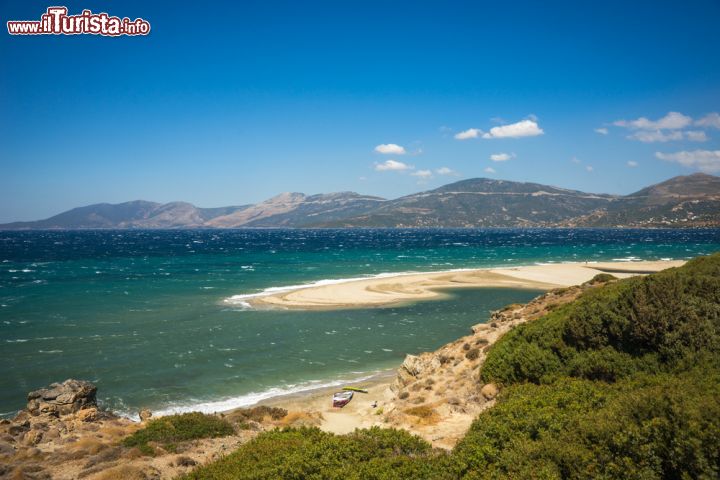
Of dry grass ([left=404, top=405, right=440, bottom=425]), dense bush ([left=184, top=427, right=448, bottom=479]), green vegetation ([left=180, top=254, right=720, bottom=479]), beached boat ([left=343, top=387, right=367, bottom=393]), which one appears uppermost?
green vegetation ([left=180, top=254, right=720, bottom=479])

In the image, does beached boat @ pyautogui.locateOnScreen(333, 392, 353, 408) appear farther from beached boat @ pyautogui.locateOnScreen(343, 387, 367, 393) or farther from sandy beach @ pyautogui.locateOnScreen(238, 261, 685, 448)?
beached boat @ pyautogui.locateOnScreen(343, 387, 367, 393)

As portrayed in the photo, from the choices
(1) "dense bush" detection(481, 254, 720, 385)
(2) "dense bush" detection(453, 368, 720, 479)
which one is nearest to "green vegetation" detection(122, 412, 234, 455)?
(2) "dense bush" detection(453, 368, 720, 479)

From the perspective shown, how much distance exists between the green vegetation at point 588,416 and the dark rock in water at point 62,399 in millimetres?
11642

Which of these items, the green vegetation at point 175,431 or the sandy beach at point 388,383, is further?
the sandy beach at point 388,383

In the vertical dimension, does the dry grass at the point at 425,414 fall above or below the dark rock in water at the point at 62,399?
above

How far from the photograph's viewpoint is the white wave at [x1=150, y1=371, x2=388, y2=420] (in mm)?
19625

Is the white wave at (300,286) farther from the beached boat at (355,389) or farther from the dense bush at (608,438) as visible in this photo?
the dense bush at (608,438)

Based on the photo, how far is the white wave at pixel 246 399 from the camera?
1962 centimetres

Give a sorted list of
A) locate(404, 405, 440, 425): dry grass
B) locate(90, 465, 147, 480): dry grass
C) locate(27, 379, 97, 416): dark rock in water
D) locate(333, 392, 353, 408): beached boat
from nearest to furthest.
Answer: locate(90, 465, 147, 480): dry grass → locate(404, 405, 440, 425): dry grass → locate(27, 379, 97, 416): dark rock in water → locate(333, 392, 353, 408): beached boat

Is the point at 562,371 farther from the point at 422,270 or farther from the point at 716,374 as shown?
the point at 422,270

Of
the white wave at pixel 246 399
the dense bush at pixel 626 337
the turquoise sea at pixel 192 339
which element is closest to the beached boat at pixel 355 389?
the white wave at pixel 246 399

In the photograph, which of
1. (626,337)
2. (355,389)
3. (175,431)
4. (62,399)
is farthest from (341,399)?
(626,337)

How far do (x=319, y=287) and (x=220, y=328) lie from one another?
19.9 meters

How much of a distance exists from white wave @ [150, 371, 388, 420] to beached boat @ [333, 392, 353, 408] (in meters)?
2.88
